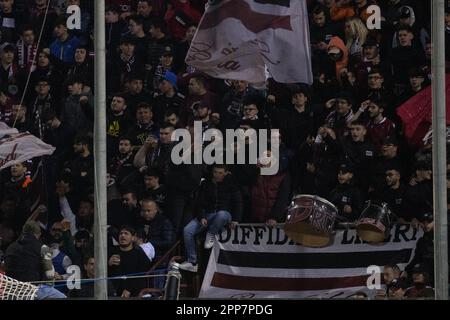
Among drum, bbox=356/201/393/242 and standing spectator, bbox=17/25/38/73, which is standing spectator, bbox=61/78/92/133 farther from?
drum, bbox=356/201/393/242

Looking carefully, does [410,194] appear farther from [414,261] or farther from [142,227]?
[142,227]

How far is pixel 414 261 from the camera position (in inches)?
612

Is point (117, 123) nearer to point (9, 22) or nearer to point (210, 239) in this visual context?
point (210, 239)

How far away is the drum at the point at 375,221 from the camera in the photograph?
15516mm

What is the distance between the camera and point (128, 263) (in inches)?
626

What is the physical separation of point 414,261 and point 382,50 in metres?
2.43

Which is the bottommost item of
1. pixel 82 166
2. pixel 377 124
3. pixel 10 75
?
pixel 82 166

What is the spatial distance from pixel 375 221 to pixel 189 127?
2.39m

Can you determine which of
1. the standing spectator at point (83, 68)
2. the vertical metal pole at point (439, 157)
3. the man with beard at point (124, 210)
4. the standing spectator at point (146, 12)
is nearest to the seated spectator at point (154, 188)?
the man with beard at point (124, 210)

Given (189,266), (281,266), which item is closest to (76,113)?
(189,266)

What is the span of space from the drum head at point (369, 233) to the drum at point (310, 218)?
31 cm

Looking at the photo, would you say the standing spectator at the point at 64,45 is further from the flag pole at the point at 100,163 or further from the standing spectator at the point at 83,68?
the flag pole at the point at 100,163

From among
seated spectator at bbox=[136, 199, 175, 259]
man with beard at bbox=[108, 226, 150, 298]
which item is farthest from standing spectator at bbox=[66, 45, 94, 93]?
man with beard at bbox=[108, 226, 150, 298]
